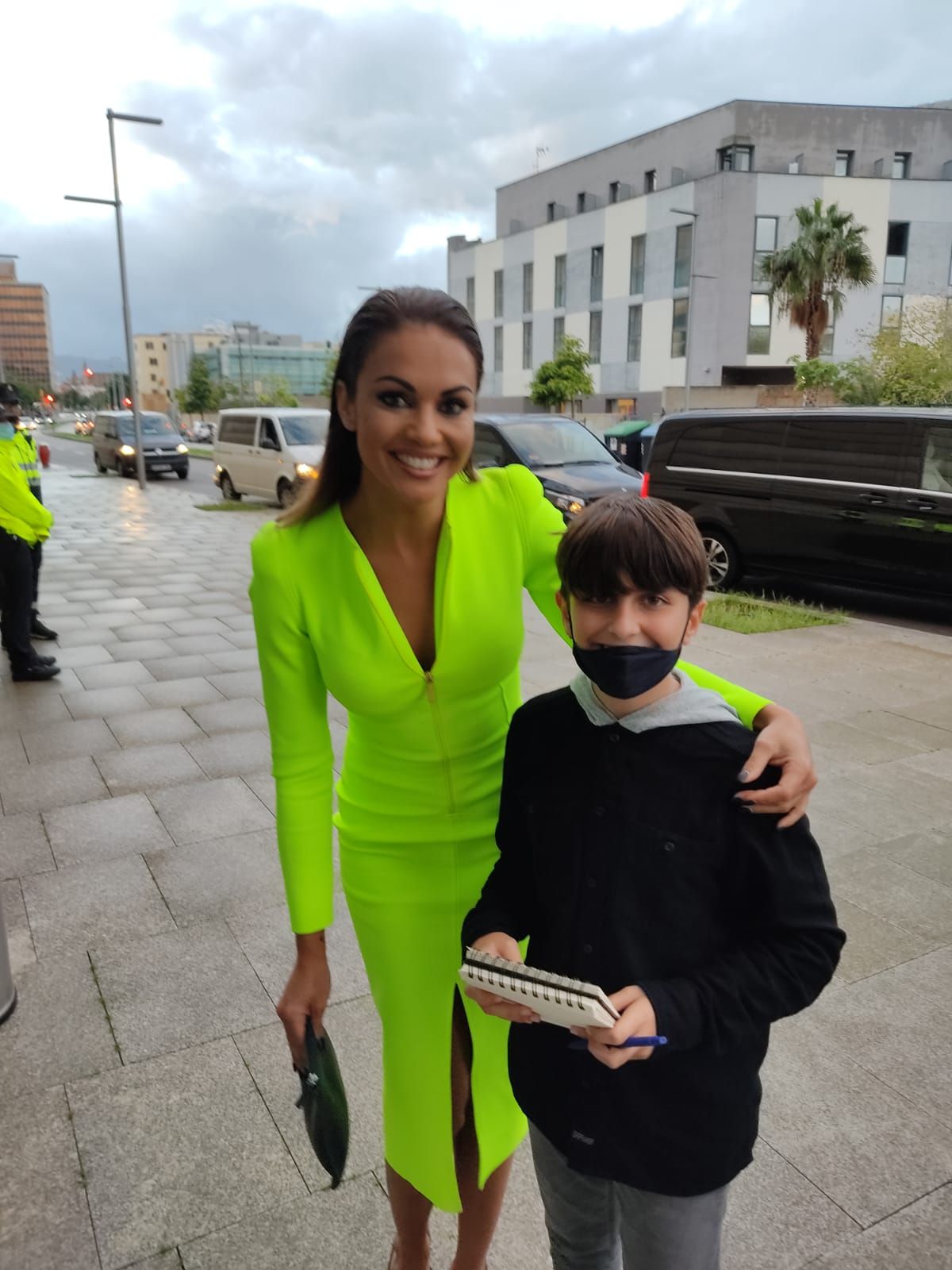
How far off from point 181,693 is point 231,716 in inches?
27.8

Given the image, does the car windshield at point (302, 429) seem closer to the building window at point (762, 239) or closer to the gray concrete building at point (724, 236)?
the gray concrete building at point (724, 236)

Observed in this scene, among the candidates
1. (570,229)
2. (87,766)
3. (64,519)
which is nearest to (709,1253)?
(87,766)

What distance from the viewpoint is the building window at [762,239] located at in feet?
133

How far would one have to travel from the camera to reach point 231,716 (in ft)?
19.1

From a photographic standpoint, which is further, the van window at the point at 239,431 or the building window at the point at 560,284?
the building window at the point at 560,284

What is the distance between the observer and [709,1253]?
4.56 ft

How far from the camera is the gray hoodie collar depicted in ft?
4.10

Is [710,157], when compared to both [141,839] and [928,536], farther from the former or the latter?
[141,839]

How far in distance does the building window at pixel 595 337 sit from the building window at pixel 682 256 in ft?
17.7

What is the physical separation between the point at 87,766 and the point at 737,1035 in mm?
4397

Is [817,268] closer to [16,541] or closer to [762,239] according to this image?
[762,239]

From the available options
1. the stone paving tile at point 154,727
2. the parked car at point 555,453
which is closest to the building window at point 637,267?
the parked car at point 555,453

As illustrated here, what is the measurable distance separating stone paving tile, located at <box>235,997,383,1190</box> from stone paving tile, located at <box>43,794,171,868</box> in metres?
1.49

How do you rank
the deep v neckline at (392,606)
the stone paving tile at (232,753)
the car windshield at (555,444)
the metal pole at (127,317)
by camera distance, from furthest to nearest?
the metal pole at (127,317), the car windshield at (555,444), the stone paving tile at (232,753), the deep v neckline at (392,606)
